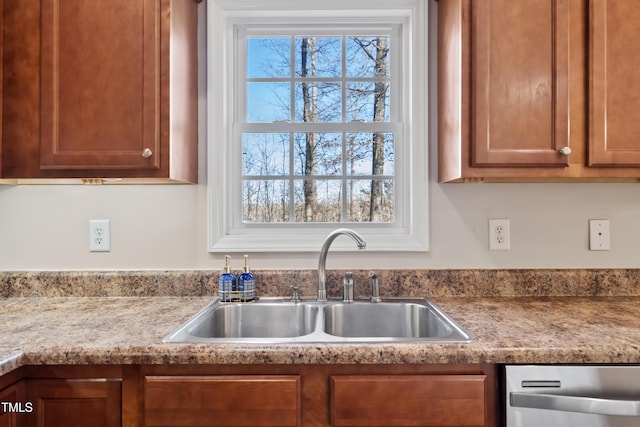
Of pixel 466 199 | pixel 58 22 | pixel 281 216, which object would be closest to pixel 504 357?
pixel 466 199

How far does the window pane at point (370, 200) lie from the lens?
5.66 ft

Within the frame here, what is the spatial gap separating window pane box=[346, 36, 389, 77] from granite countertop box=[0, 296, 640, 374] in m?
1.06

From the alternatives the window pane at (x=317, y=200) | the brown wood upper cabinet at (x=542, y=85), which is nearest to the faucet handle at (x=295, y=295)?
the window pane at (x=317, y=200)

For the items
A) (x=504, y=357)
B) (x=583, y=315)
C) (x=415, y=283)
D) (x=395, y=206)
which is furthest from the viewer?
(x=395, y=206)

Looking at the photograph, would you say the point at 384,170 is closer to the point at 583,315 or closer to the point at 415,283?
the point at 415,283

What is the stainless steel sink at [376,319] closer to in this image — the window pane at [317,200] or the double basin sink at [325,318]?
the double basin sink at [325,318]

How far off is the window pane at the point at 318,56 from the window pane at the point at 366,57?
0.05 meters

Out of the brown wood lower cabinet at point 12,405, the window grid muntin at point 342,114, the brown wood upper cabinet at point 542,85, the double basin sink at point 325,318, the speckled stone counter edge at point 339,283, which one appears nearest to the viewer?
the brown wood lower cabinet at point 12,405

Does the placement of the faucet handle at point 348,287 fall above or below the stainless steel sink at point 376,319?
above

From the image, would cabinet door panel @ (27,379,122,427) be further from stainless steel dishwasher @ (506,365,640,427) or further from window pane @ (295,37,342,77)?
window pane @ (295,37,342,77)

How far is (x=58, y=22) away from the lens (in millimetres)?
1319

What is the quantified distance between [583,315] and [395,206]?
77 cm

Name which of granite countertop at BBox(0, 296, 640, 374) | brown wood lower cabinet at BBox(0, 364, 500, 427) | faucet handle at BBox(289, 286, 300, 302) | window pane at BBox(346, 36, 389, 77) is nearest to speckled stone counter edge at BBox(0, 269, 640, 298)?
faucet handle at BBox(289, 286, 300, 302)

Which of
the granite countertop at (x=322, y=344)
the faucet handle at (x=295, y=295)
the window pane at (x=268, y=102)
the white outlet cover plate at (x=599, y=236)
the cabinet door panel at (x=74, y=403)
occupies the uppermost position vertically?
the window pane at (x=268, y=102)
